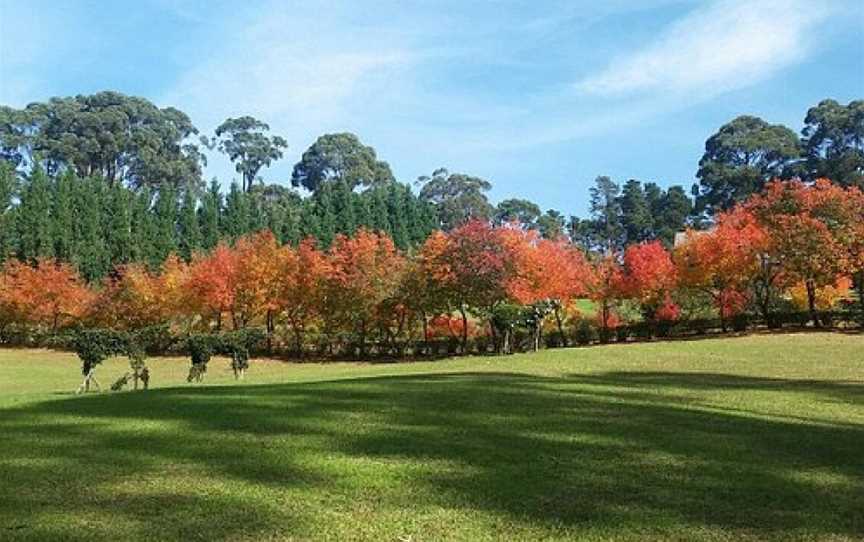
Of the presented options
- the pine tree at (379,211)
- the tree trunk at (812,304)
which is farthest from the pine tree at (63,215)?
the tree trunk at (812,304)

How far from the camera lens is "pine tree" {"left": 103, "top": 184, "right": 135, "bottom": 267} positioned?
69.9 metres

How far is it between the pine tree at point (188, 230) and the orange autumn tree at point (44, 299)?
55.0 ft

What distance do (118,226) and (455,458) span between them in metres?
68.0

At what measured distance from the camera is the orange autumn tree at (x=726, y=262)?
46.1 m

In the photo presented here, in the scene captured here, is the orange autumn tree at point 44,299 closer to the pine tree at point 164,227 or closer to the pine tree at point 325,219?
the pine tree at point 164,227

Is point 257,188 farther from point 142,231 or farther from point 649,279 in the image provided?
point 649,279

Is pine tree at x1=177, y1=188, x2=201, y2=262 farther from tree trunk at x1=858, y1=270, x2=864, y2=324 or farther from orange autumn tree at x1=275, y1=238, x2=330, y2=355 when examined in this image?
tree trunk at x1=858, y1=270, x2=864, y2=324

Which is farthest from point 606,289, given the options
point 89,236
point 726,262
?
point 89,236

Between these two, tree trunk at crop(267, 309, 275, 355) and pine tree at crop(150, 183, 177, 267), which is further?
pine tree at crop(150, 183, 177, 267)

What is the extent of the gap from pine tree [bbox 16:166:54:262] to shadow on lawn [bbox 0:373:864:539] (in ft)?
185

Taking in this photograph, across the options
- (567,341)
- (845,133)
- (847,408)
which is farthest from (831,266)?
(845,133)

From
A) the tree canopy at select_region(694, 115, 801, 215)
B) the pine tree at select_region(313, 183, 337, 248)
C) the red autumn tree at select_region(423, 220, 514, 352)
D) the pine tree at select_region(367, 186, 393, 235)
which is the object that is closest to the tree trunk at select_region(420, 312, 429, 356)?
the red autumn tree at select_region(423, 220, 514, 352)

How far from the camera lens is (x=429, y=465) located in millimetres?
9055

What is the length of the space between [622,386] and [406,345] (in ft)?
103
